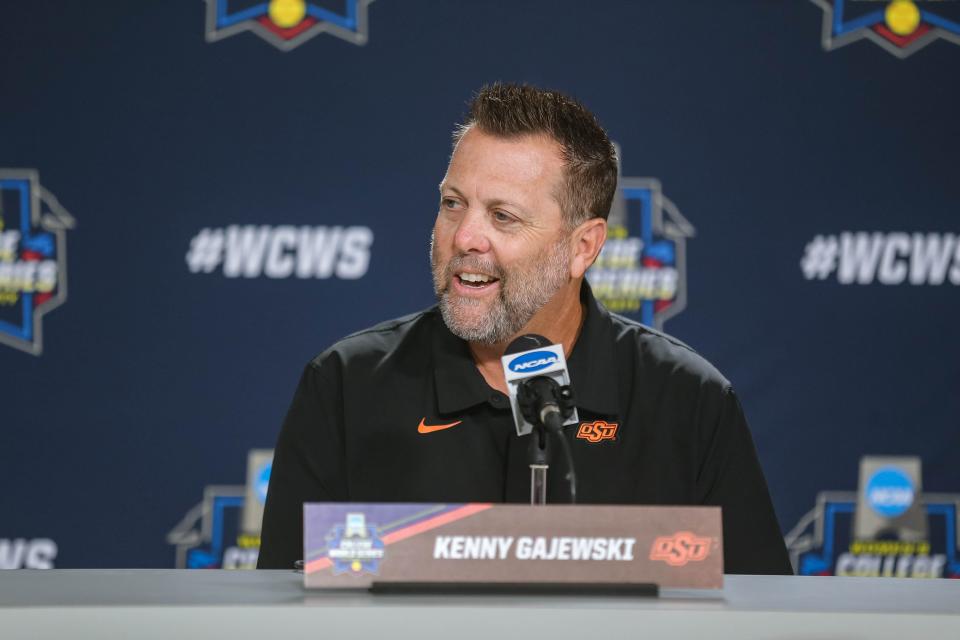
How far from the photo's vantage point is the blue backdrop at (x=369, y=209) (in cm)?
323

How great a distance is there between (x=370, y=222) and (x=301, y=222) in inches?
7.9

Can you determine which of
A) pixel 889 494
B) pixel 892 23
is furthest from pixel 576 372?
pixel 892 23

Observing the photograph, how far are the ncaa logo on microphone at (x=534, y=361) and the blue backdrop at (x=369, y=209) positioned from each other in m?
2.02

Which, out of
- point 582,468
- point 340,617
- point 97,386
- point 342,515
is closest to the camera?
point 340,617

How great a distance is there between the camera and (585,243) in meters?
1.97

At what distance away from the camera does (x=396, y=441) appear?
73.5 inches

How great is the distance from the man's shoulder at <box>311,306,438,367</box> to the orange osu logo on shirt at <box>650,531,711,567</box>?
0.99 meters

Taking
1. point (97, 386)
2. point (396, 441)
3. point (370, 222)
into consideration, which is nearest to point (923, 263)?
point (370, 222)

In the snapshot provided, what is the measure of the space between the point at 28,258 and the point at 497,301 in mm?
1903

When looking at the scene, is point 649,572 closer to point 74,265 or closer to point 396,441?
point 396,441

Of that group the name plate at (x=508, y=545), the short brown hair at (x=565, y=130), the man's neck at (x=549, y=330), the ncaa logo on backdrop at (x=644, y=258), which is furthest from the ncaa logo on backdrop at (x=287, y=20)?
the name plate at (x=508, y=545)

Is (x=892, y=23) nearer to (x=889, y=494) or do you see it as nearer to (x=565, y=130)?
(x=889, y=494)

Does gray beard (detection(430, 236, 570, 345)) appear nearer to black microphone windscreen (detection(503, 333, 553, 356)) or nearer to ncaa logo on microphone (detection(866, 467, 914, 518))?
black microphone windscreen (detection(503, 333, 553, 356))

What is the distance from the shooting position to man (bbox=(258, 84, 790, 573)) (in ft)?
5.97
